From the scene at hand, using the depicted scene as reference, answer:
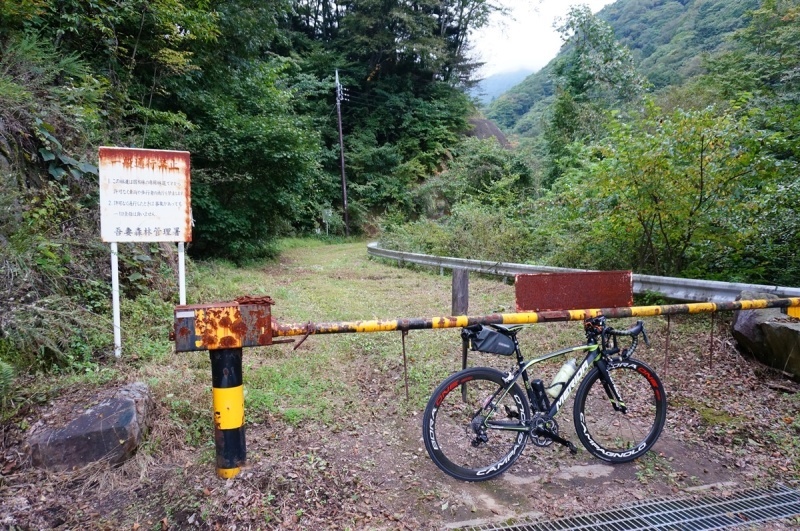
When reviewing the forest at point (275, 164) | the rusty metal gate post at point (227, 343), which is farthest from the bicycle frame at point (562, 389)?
the forest at point (275, 164)

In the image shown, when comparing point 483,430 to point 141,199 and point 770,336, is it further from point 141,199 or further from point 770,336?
point 141,199

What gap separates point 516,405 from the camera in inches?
132

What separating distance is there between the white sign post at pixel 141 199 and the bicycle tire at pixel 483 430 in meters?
3.51

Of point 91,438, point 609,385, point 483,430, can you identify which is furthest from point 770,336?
point 91,438

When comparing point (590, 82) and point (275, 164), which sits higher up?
point (590, 82)

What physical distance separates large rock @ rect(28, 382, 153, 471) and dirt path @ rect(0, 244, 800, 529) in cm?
9

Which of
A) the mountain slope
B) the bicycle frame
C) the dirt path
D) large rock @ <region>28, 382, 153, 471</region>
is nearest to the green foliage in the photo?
the dirt path

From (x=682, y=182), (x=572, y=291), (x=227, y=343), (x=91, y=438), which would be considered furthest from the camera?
(x=682, y=182)

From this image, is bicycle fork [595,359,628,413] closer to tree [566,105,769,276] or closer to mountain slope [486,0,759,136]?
tree [566,105,769,276]

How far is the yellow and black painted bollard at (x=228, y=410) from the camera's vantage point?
2977 mm

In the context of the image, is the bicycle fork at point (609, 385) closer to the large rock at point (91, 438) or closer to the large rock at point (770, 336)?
the large rock at point (770, 336)

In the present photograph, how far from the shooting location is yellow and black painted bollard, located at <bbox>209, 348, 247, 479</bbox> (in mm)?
2977

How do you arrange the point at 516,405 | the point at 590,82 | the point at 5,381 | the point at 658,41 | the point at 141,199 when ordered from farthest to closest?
1. the point at 658,41
2. the point at 590,82
3. the point at 141,199
4. the point at 5,381
5. the point at 516,405

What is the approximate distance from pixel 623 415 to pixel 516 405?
1259 mm
